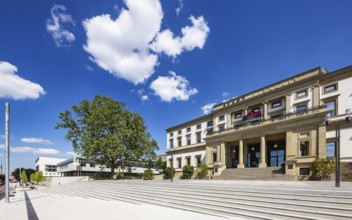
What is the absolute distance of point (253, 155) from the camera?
106 feet

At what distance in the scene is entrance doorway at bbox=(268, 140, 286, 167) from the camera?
28.5 metres

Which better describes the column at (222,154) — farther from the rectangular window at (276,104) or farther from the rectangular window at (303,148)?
the rectangular window at (303,148)

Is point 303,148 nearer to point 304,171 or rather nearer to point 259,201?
point 304,171

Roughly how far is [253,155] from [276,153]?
3813mm

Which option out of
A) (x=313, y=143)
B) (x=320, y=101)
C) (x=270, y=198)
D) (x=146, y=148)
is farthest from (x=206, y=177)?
(x=270, y=198)

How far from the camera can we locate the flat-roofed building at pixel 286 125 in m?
21.9

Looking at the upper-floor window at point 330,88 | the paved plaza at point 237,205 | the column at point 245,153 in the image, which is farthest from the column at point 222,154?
the paved plaza at point 237,205

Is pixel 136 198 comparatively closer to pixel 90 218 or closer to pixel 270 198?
pixel 90 218

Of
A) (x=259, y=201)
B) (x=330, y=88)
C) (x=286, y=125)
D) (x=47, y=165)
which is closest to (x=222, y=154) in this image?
(x=286, y=125)

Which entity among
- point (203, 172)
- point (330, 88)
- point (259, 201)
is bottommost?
point (203, 172)

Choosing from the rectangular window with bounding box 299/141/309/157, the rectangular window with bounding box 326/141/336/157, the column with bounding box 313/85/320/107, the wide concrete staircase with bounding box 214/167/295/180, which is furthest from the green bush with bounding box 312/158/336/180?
the column with bounding box 313/85/320/107

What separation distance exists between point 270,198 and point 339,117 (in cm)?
1899

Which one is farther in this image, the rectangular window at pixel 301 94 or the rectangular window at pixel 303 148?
the rectangular window at pixel 301 94

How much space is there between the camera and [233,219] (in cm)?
847
